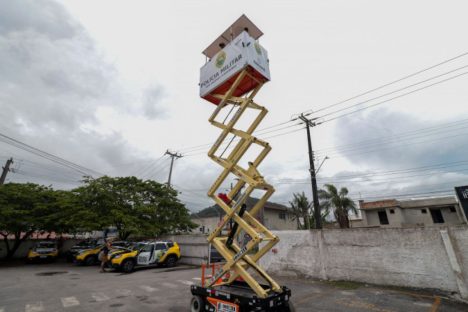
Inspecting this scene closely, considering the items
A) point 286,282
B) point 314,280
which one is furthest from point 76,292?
point 314,280

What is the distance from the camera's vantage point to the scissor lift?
491 centimetres

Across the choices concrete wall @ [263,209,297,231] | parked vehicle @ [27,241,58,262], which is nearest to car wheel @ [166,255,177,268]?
parked vehicle @ [27,241,58,262]

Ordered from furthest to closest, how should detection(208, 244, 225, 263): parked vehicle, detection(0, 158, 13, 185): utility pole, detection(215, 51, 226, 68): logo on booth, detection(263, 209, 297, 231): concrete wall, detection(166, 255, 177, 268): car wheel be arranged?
detection(263, 209, 297, 231): concrete wall < detection(0, 158, 13, 185): utility pole < detection(166, 255, 177, 268): car wheel < detection(208, 244, 225, 263): parked vehicle < detection(215, 51, 226, 68): logo on booth

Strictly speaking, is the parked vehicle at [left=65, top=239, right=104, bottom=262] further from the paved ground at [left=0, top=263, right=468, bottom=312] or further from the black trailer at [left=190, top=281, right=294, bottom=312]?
the black trailer at [left=190, top=281, right=294, bottom=312]

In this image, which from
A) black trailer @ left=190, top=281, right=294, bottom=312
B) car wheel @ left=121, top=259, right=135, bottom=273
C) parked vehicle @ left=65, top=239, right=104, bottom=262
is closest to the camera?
black trailer @ left=190, top=281, right=294, bottom=312

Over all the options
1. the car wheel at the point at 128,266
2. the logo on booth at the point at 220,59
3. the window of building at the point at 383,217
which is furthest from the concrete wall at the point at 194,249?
the window of building at the point at 383,217

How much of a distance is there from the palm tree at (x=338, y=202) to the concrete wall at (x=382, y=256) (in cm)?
1507

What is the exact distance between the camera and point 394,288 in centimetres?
818

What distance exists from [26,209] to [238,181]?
21.8 meters

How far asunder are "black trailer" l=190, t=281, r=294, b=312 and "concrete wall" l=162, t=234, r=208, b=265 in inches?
429

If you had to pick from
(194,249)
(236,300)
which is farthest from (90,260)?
(236,300)

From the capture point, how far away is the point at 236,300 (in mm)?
4668

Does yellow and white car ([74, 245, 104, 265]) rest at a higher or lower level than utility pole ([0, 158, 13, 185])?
lower

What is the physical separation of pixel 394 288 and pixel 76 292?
1217 centimetres
